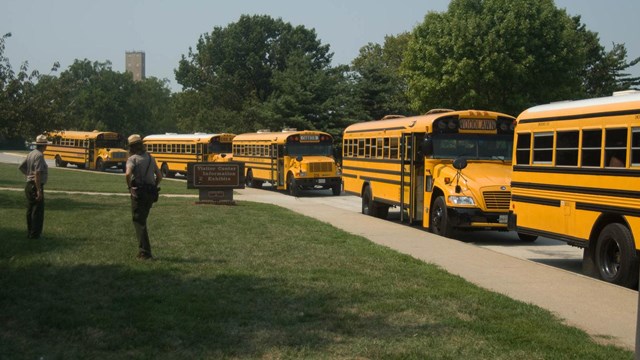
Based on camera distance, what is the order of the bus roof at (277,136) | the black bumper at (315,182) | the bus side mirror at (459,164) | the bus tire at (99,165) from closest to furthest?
1. the bus side mirror at (459,164)
2. the black bumper at (315,182)
3. the bus roof at (277,136)
4. the bus tire at (99,165)

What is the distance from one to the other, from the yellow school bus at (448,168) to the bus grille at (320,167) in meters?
10.8

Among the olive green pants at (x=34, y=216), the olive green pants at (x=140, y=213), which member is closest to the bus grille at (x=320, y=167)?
the olive green pants at (x=34, y=216)

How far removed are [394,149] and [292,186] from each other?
Answer: 12818 mm

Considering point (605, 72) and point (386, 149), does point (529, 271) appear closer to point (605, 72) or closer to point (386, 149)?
point (386, 149)

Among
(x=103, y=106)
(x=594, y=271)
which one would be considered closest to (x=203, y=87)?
(x=103, y=106)

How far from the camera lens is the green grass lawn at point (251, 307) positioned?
629cm

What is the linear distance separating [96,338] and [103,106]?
90.8 metres

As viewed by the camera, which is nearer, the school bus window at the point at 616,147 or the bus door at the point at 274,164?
the school bus window at the point at 616,147

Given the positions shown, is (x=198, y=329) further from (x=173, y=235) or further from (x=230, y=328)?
(x=173, y=235)

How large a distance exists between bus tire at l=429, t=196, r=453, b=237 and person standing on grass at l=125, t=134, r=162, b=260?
6.86 m

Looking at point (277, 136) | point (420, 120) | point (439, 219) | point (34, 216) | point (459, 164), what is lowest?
point (439, 219)

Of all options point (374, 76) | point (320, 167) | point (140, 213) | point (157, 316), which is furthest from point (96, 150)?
point (157, 316)

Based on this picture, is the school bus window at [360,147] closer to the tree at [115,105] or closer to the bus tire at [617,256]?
the bus tire at [617,256]

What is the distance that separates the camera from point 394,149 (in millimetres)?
18562
